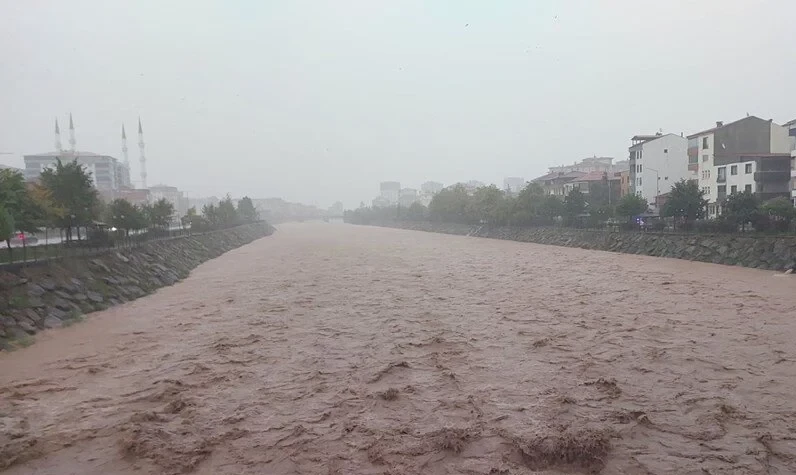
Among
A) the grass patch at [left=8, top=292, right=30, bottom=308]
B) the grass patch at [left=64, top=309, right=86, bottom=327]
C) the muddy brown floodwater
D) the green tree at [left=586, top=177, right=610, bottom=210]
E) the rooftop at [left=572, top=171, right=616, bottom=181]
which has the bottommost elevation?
the muddy brown floodwater

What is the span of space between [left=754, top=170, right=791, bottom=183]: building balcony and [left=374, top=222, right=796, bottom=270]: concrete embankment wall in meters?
8.21

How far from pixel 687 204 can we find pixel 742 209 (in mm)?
4156

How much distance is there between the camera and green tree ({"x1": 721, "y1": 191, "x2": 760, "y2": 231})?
2295cm

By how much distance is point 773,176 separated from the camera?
30.6 meters

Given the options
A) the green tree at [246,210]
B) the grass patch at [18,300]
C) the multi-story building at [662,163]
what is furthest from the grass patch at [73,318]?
the green tree at [246,210]

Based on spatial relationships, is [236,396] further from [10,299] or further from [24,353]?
[10,299]

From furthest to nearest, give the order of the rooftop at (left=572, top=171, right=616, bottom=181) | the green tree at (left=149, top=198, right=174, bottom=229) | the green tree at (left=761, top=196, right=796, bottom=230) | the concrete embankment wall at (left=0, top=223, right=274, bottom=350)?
the rooftop at (left=572, top=171, right=616, bottom=181) → the green tree at (left=149, top=198, right=174, bottom=229) → the green tree at (left=761, top=196, right=796, bottom=230) → the concrete embankment wall at (left=0, top=223, right=274, bottom=350)

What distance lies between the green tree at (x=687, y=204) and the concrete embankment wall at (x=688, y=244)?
1.43 metres

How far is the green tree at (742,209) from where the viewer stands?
2295 centimetres

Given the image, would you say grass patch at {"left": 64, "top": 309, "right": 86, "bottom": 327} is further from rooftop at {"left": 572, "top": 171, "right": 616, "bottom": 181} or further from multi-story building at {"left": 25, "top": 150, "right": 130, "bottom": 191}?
multi-story building at {"left": 25, "top": 150, "right": 130, "bottom": 191}

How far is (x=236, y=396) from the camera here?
704 centimetres

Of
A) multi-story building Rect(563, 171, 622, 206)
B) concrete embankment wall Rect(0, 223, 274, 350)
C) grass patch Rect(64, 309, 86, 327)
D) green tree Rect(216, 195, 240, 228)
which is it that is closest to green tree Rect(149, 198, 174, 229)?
concrete embankment wall Rect(0, 223, 274, 350)

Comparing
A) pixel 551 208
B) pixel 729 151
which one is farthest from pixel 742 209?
pixel 551 208

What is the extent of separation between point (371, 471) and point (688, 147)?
1658 inches
